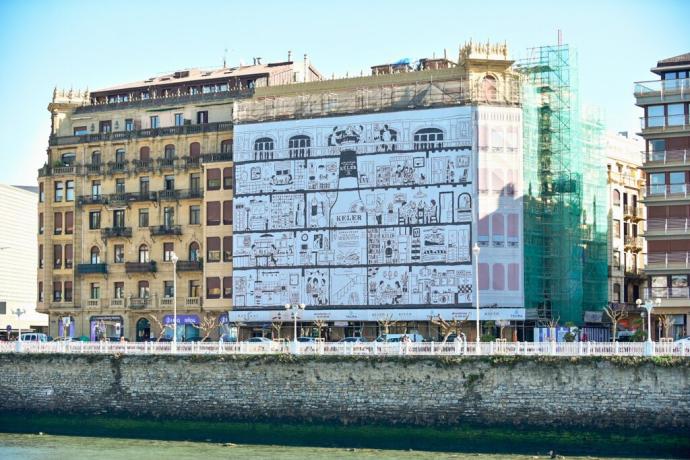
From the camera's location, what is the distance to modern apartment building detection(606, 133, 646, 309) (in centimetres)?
10369

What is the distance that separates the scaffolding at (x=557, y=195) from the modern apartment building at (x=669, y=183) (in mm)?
6829

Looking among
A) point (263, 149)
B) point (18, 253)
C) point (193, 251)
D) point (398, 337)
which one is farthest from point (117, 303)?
point (18, 253)

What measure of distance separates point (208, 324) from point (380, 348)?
32.2 m

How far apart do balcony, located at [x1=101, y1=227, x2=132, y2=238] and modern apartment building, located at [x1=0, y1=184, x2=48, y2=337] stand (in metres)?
43.8

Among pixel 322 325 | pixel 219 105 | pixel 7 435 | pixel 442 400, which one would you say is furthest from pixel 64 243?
pixel 442 400

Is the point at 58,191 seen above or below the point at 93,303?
above

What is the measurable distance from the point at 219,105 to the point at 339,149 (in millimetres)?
12413

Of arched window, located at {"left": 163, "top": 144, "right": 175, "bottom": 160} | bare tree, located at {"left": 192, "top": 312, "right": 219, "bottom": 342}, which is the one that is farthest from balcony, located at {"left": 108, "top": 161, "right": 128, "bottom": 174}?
bare tree, located at {"left": 192, "top": 312, "right": 219, "bottom": 342}

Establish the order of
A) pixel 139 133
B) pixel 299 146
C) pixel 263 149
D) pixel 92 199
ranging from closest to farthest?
Result: pixel 299 146
pixel 263 149
pixel 139 133
pixel 92 199

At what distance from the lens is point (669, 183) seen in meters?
86.1

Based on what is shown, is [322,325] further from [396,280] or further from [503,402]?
[503,402]

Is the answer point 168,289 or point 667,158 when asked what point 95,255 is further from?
point 667,158

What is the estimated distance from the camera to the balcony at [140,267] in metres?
100

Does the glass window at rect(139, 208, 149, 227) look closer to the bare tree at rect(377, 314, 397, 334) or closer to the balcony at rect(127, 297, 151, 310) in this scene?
the balcony at rect(127, 297, 151, 310)
